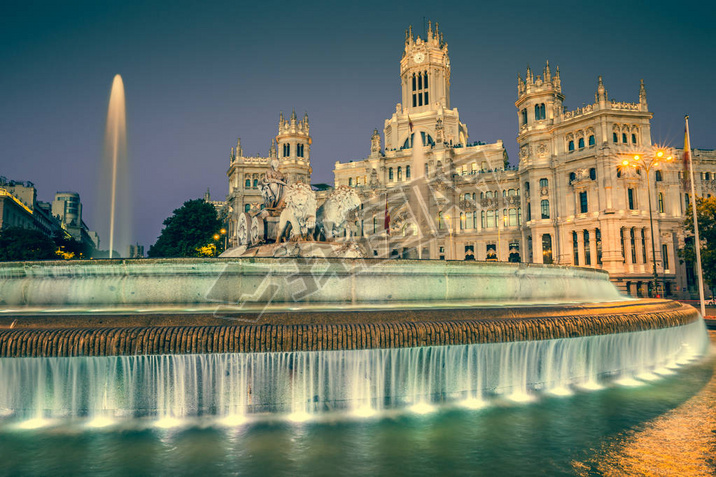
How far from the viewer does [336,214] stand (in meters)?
14.7

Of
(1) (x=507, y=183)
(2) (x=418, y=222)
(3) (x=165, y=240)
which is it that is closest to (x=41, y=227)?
(3) (x=165, y=240)

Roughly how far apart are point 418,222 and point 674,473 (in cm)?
7011

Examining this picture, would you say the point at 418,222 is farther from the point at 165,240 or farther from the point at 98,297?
the point at 98,297

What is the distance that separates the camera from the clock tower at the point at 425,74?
316 feet

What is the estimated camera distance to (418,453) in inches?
246

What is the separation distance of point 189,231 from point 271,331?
196ft

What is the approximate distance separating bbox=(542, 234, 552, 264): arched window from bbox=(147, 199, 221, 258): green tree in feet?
156

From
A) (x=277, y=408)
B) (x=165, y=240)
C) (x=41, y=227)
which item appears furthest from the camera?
(x=41, y=227)

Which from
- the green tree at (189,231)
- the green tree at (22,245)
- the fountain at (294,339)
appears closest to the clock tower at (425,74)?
the green tree at (189,231)

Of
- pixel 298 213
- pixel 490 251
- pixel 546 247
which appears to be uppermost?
pixel 490 251

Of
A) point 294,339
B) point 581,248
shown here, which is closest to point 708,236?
point 581,248

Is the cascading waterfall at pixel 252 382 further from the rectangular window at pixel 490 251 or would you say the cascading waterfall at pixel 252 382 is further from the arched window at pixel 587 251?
the rectangular window at pixel 490 251

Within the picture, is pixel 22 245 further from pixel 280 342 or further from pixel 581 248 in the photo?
pixel 581 248

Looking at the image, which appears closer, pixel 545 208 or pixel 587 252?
pixel 587 252
